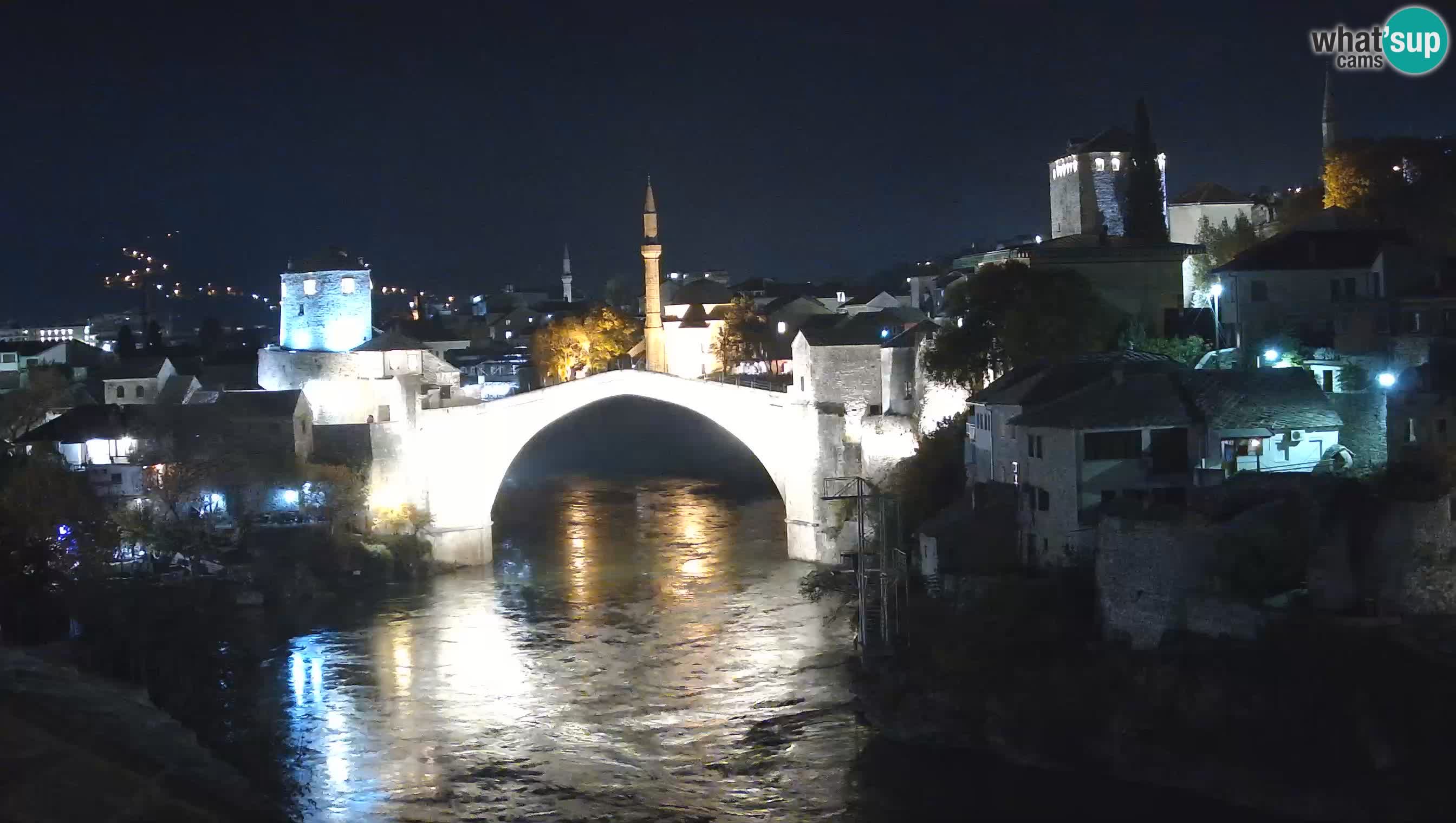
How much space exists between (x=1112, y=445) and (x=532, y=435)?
13670 mm

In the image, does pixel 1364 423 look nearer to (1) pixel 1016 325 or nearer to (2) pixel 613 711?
(1) pixel 1016 325

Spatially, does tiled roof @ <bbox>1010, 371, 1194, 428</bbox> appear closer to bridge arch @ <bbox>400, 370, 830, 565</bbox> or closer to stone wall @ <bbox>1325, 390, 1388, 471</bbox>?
stone wall @ <bbox>1325, 390, 1388, 471</bbox>

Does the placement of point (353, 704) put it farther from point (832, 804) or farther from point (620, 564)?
point (620, 564)

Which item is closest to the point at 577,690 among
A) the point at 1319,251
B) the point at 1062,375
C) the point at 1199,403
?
the point at 1062,375

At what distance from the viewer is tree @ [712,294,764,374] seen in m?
37.2

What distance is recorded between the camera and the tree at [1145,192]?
81.1 feet

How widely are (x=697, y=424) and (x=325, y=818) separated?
1191 inches

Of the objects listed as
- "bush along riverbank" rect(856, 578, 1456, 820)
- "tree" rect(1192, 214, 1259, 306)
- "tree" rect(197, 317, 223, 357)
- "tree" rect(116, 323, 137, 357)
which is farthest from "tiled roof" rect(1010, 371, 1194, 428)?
"tree" rect(197, 317, 223, 357)

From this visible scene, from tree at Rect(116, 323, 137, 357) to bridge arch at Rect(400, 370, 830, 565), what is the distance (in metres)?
11.8

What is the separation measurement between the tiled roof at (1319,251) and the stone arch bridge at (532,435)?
6719 mm

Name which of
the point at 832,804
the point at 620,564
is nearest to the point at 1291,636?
the point at 832,804

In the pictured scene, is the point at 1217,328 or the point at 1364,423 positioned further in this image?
the point at 1217,328

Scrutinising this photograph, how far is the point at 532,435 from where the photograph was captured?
90.1ft

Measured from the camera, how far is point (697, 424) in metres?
43.9
